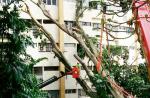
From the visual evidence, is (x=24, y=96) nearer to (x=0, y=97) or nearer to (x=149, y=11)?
(x=0, y=97)

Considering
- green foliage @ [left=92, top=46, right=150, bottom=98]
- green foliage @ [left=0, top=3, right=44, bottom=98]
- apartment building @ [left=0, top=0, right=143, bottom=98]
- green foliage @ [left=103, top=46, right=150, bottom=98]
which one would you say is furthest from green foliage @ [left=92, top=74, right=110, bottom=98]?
apartment building @ [left=0, top=0, right=143, bottom=98]

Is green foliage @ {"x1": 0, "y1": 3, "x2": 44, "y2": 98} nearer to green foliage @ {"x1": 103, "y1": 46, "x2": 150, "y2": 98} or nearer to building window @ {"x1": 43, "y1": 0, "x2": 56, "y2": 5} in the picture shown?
green foliage @ {"x1": 103, "y1": 46, "x2": 150, "y2": 98}

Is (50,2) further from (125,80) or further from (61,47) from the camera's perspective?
(125,80)

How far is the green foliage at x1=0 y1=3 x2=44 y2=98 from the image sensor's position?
18.0 ft

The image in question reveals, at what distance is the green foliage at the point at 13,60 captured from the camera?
5480mm

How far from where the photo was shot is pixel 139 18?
17.4 feet

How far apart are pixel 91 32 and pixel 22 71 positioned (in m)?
12.5

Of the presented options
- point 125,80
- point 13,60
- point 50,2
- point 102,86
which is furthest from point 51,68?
point 13,60

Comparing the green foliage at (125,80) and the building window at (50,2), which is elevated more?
the building window at (50,2)

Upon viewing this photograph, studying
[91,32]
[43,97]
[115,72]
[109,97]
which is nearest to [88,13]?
[91,32]

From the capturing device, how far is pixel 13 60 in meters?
5.59

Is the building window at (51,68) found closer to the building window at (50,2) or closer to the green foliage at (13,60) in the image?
the building window at (50,2)

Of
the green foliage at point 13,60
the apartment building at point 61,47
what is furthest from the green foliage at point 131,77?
the apartment building at point 61,47

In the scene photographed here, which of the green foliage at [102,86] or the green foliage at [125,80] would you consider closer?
the green foliage at [102,86]
